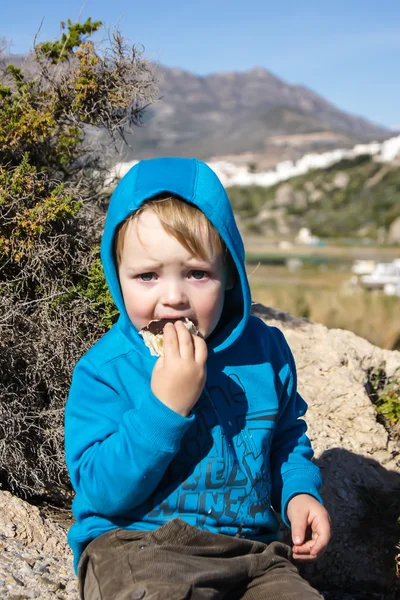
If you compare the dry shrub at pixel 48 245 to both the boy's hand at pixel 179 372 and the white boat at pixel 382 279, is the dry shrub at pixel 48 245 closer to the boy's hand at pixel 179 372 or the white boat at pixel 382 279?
the boy's hand at pixel 179 372

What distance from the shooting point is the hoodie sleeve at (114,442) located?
1.86m

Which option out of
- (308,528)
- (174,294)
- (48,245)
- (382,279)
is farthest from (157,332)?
(382,279)

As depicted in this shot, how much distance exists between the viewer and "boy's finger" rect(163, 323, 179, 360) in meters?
1.90

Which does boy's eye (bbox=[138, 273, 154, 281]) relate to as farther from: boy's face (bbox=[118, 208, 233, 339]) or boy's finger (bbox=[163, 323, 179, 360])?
boy's finger (bbox=[163, 323, 179, 360])

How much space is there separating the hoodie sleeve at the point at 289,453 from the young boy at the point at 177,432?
26mm

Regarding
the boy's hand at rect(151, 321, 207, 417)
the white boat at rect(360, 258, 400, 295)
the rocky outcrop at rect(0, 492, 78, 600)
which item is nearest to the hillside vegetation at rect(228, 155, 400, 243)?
the white boat at rect(360, 258, 400, 295)

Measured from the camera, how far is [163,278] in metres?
2.03

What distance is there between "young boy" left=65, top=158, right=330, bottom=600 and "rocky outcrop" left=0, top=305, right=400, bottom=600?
0.63m

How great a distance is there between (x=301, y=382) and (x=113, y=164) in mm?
1628

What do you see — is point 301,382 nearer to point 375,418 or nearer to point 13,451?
point 375,418

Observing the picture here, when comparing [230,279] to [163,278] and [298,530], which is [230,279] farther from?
[298,530]

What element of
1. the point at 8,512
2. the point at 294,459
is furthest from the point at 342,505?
the point at 8,512

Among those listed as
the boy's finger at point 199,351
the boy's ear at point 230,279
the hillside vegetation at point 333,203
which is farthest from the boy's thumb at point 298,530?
the hillside vegetation at point 333,203

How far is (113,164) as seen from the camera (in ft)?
13.8
